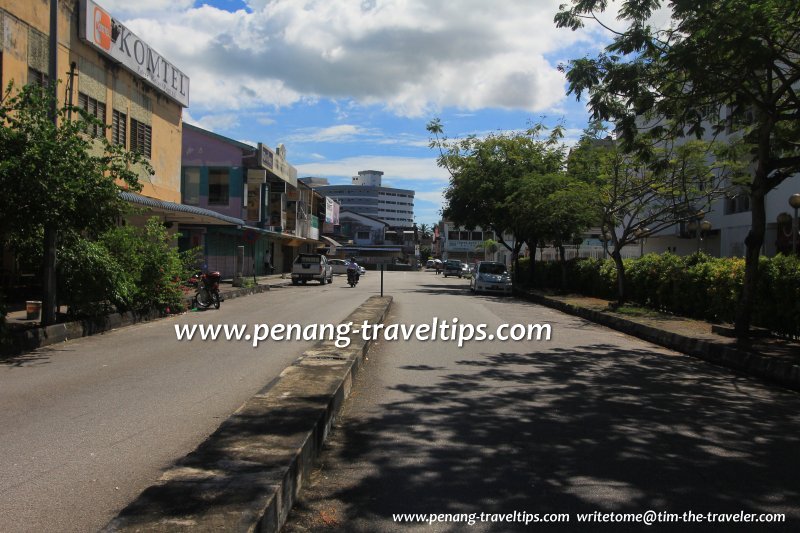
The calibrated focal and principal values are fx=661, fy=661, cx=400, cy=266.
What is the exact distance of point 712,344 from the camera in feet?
39.4

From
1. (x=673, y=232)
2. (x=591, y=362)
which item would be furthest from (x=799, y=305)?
(x=673, y=232)

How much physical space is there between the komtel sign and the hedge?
18.5 metres

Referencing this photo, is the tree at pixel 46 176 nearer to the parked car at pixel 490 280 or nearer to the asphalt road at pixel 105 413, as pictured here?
the asphalt road at pixel 105 413

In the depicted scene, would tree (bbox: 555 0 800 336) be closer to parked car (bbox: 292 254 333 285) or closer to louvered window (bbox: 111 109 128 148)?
louvered window (bbox: 111 109 128 148)

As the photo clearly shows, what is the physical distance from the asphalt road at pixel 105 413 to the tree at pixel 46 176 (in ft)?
7.58

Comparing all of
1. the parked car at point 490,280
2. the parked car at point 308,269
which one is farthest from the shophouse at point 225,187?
the parked car at point 490,280

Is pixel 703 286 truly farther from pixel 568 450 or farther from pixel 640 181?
pixel 568 450

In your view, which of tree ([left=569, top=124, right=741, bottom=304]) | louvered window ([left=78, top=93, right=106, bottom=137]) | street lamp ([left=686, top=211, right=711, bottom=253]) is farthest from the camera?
street lamp ([left=686, top=211, right=711, bottom=253])

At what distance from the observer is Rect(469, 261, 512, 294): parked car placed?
32406mm

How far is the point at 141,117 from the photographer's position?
79.3 ft

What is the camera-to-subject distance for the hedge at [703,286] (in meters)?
12.5

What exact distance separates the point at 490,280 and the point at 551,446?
26801 millimetres

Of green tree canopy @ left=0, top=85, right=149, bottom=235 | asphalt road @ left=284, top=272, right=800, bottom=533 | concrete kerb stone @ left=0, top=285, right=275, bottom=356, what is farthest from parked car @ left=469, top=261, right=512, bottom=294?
green tree canopy @ left=0, top=85, right=149, bottom=235

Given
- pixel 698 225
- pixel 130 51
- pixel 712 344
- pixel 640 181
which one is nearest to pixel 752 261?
pixel 712 344
